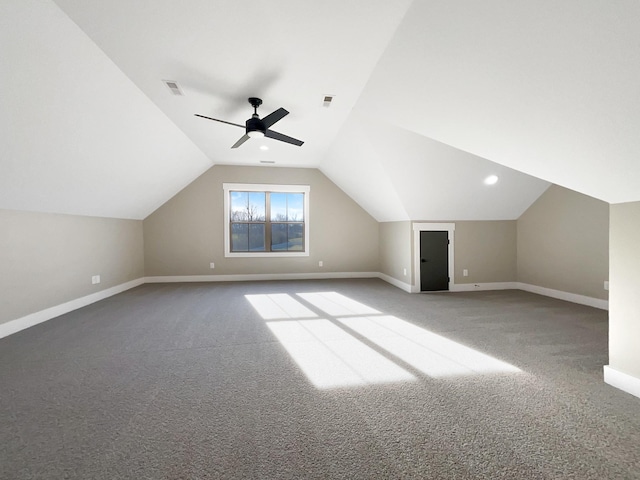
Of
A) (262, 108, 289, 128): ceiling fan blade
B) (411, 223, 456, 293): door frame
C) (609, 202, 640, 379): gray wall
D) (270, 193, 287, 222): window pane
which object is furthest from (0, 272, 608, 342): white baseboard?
(262, 108, 289, 128): ceiling fan blade

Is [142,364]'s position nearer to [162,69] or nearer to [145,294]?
[162,69]

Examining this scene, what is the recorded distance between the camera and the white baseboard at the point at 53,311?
10.9 feet

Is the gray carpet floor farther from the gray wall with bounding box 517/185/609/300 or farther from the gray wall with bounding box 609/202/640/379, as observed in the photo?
the gray wall with bounding box 517/185/609/300

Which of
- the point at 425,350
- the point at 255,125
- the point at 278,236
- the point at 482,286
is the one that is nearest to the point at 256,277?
the point at 278,236

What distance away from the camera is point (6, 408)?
193 centimetres

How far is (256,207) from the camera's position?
6.99 m

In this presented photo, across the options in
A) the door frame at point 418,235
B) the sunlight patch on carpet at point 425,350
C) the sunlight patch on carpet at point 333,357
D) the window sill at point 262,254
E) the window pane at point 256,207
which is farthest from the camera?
the window pane at point 256,207

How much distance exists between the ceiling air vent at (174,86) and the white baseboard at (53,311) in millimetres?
3306

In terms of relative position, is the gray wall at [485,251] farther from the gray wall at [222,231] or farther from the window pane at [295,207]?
the window pane at [295,207]

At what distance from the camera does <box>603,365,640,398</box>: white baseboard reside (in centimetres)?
205

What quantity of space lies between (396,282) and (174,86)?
5.20 m

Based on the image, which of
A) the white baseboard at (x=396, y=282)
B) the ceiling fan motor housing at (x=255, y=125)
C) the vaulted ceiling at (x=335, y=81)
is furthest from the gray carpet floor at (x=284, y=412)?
the ceiling fan motor housing at (x=255, y=125)

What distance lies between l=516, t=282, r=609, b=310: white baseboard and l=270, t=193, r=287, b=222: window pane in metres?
5.35

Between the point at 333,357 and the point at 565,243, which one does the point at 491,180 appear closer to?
the point at 565,243
